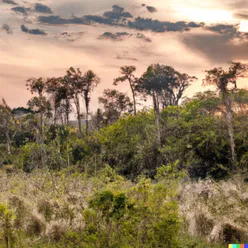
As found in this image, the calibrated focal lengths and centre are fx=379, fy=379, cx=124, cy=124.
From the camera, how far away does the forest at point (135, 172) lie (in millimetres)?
7152

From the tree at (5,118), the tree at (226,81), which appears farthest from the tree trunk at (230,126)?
the tree at (5,118)

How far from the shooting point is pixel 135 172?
2327 cm

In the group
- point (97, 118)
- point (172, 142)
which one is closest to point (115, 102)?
point (97, 118)

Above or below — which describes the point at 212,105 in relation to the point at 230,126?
above

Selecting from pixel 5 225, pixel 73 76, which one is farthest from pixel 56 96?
pixel 5 225

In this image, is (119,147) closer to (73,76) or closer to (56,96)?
(73,76)

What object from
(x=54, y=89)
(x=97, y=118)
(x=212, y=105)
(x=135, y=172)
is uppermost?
(x=54, y=89)

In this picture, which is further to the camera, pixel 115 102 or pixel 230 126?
pixel 115 102

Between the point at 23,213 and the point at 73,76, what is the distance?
27.2m

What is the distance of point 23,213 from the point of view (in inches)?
410

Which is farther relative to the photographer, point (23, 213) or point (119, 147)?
→ point (119, 147)

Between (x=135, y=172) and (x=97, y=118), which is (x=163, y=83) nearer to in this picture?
(x=97, y=118)

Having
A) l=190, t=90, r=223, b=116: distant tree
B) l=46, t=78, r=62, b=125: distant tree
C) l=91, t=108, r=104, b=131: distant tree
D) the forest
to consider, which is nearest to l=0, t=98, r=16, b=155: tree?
the forest

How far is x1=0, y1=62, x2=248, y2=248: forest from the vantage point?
7.15 metres
